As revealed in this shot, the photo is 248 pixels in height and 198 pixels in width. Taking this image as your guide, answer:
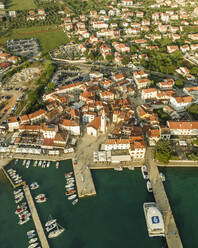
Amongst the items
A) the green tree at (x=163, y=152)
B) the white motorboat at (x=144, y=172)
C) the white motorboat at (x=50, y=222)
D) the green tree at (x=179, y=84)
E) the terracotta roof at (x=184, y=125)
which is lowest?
the white motorboat at (x=50, y=222)

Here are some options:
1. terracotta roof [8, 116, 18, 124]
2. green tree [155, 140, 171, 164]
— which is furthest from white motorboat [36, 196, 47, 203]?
green tree [155, 140, 171, 164]

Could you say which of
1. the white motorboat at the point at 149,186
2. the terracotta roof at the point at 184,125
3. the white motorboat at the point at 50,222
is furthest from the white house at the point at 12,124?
the terracotta roof at the point at 184,125

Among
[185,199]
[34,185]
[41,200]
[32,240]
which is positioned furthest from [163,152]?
[32,240]

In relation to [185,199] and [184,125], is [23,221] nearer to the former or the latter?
[185,199]

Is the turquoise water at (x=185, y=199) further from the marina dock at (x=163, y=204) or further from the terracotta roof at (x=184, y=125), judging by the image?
the terracotta roof at (x=184, y=125)

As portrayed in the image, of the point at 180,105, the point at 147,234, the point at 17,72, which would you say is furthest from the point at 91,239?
the point at 17,72

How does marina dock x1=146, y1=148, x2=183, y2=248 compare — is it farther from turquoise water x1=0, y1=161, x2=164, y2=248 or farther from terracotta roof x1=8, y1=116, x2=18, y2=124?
terracotta roof x1=8, y1=116, x2=18, y2=124
